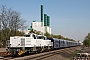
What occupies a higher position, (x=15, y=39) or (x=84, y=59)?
(x=15, y=39)

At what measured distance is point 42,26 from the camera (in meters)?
169

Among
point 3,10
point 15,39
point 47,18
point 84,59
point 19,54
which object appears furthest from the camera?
point 47,18

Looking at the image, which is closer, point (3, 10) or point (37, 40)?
point (37, 40)

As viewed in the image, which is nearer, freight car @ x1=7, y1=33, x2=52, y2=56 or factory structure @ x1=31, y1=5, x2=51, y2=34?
freight car @ x1=7, y1=33, x2=52, y2=56

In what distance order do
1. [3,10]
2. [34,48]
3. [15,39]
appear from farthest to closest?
[3,10], [34,48], [15,39]

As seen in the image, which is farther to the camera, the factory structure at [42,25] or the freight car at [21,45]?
the factory structure at [42,25]

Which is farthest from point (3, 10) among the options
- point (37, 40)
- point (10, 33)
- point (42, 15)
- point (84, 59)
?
point (42, 15)

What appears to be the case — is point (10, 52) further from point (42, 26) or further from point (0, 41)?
point (42, 26)

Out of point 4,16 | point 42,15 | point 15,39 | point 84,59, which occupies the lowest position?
point 84,59

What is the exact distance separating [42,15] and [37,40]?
134505 mm

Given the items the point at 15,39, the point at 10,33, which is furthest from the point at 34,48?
the point at 10,33

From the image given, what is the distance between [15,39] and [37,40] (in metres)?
5.41

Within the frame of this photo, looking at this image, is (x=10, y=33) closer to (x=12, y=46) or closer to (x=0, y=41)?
(x=0, y=41)

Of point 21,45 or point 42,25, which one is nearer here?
point 21,45
